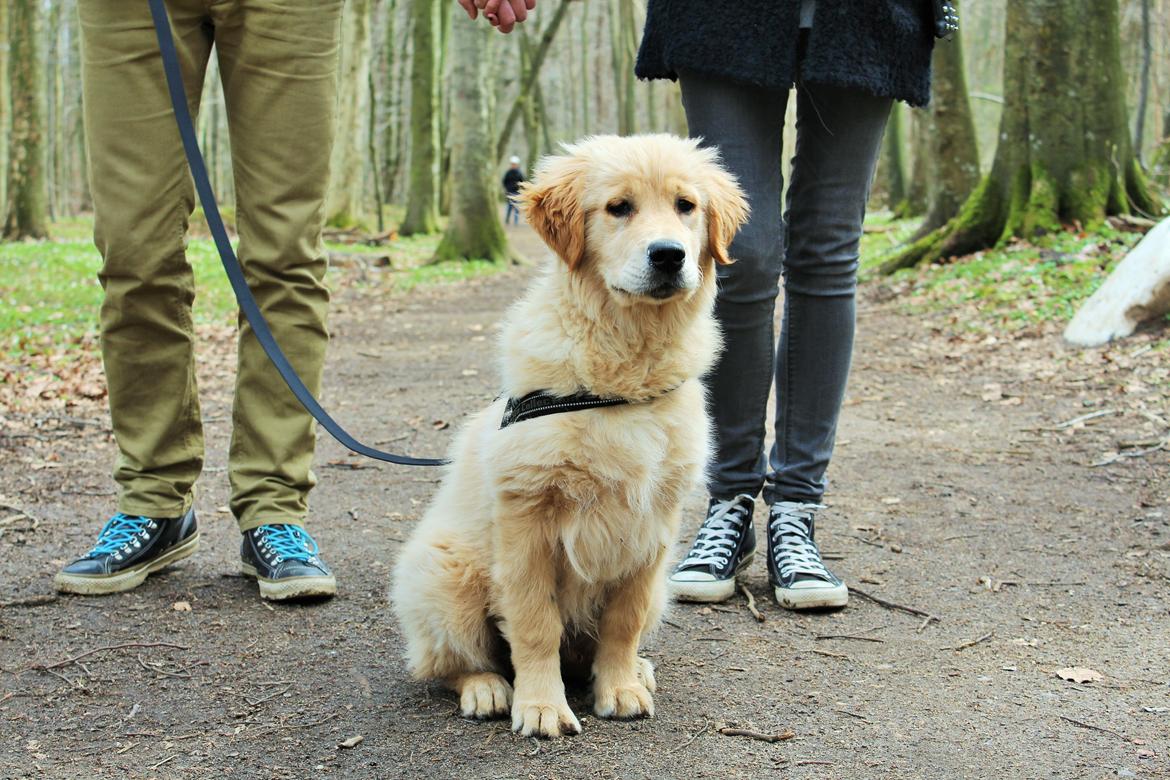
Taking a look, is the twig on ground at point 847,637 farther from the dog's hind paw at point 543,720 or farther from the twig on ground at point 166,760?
the twig on ground at point 166,760

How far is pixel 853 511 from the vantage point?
461cm

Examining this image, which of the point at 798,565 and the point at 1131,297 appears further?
the point at 1131,297

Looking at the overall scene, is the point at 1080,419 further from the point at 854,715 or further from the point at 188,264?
the point at 188,264

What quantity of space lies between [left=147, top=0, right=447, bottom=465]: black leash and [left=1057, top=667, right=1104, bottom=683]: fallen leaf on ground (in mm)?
1805

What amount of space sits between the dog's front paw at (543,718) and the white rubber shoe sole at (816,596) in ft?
3.55

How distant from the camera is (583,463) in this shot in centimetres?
256

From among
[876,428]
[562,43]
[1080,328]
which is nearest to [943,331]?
[1080,328]

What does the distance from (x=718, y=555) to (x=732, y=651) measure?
507mm

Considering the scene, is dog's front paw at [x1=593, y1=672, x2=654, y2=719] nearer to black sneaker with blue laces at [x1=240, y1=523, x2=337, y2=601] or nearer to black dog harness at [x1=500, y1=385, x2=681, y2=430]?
black dog harness at [x1=500, y1=385, x2=681, y2=430]

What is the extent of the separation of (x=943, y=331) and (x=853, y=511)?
482cm

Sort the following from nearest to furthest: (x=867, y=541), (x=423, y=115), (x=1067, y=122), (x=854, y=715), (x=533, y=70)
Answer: (x=854, y=715)
(x=867, y=541)
(x=1067, y=122)
(x=423, y=115)
(x=533, y=70)

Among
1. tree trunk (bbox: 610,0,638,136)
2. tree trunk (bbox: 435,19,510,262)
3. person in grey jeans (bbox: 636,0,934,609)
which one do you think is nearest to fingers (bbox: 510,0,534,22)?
person in grey jeans (bbox: 636,0,934,609)

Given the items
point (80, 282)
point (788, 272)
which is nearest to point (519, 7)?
point (788, 272)

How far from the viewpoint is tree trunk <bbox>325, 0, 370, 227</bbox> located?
65.7 ft
